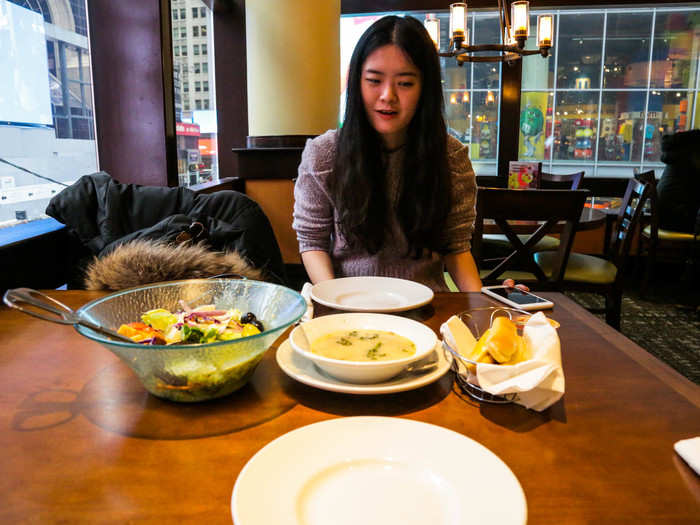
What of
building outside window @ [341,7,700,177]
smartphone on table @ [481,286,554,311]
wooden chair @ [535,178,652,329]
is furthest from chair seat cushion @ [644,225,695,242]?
smartphone on table @ [481,286,554,311]

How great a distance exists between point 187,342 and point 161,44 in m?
2.58

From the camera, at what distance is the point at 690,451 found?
55cm

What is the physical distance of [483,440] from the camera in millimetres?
605

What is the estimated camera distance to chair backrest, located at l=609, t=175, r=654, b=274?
276 centimetres

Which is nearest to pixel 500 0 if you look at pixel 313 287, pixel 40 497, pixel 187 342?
pixel 313 287

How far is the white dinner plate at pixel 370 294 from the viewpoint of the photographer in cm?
106

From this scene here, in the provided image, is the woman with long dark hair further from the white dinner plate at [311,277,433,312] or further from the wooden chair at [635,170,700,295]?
the wooden chair at [635,170,700,295]

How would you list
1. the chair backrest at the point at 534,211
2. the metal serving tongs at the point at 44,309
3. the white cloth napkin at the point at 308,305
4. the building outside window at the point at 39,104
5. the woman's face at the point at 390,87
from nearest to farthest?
1. the metal serving tongs at the point at 44,309
2. the white cloth napkin at the point at 308,305
3. the woman's face at the point at 390,87
4. the building outside window at the point at 39,104
5. the chair backrest at the point at 534,211

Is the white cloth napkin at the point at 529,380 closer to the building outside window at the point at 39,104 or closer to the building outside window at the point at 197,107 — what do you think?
the building outside window at the point at 39,104

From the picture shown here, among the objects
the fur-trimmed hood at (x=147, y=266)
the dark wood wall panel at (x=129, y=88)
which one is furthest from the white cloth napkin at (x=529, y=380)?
the dark wood wall panel at (x=129, y=88)

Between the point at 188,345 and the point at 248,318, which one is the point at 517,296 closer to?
the point at 248,318

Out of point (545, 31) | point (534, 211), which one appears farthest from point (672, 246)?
point (534, 211)

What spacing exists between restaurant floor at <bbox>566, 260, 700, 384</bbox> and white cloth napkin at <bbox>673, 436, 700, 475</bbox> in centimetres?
247

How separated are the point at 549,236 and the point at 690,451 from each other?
148 inches
